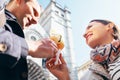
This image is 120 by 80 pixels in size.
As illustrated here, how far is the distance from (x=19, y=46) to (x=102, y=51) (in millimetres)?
912

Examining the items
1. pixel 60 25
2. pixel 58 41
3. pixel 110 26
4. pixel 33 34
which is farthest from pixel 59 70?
pixel 60 25

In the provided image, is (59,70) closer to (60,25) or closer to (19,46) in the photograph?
(19,46)

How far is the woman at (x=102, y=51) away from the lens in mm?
1622

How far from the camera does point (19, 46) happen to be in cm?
101

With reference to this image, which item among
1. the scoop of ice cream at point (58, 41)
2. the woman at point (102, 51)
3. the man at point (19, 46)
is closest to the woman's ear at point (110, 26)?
the woman at point (102, 51)

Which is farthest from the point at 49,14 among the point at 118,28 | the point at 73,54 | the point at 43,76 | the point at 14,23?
the point at 14,23

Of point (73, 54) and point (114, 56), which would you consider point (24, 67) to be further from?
point (73, 54)

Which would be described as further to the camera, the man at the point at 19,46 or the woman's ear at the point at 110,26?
the woman's ear at the point at 110,26

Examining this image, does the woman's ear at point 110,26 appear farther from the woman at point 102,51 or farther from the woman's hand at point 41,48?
the woman's hand at point 41,48

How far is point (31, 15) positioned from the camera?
1.42 metres

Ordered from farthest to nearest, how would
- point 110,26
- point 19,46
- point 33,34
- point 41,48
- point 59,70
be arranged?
point 33,34 < point 110,26 < point 59,70 < point 41,48 < point 19,46

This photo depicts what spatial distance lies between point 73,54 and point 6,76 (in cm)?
1294

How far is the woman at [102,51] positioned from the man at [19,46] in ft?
1.01

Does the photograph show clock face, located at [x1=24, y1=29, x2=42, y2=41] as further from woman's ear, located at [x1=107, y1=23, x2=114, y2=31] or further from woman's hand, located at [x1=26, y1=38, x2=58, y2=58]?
woman's hand, located at [x1=26, y1=38, x2=58, y2=58]
